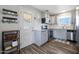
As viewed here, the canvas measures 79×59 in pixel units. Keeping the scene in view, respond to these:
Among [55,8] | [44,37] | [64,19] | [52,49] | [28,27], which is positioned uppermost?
[55,8]

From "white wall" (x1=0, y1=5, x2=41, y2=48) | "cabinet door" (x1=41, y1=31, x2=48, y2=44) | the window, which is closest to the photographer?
"white wall" (x1=0, y1=5, x2=41, y2=48)

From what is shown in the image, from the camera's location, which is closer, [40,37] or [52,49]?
[52,49]

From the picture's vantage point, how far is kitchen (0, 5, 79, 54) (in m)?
1.32

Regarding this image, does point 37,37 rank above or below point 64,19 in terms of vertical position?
below

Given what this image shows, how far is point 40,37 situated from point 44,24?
11.3 inches

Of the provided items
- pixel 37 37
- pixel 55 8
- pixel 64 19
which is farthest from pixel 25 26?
pixel 64 19

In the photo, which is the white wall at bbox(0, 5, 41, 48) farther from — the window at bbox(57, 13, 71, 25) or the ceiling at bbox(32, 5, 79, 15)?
the window at bbox(57, 13, 71, 25)

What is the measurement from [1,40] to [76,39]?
1403mm

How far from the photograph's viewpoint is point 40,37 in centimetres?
150

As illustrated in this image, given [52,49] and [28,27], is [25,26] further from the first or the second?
[52,49]

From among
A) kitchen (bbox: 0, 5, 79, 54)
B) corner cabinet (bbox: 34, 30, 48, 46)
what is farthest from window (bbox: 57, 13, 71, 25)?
corner cabinet (bbox: 34, 30, 48, 46)

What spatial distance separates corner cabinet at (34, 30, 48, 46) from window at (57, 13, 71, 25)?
0.35 metres
